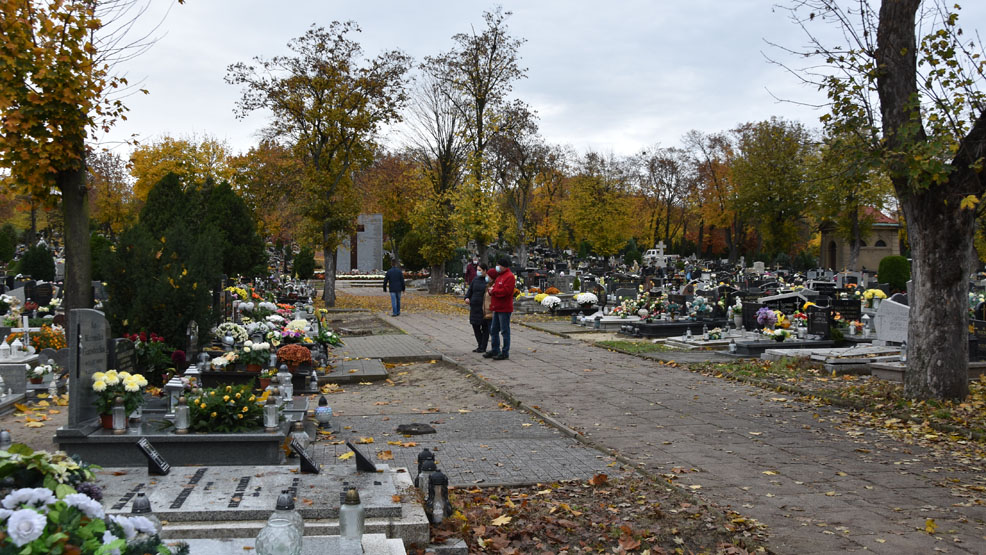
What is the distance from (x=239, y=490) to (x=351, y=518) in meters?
1.16

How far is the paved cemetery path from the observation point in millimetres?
5363

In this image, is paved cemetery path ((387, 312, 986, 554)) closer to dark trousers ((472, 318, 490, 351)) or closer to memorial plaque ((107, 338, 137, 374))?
dark trousers ((472, 318, 490, 351))

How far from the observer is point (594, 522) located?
5430 millimetres

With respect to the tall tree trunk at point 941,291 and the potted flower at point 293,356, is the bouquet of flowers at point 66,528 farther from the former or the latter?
the tall tree trunk at point 941,291

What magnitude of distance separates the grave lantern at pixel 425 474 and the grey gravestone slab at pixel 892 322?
11706 mm

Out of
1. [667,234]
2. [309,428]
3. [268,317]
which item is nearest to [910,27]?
[309,428]

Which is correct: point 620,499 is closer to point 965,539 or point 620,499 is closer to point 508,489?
point 508,489

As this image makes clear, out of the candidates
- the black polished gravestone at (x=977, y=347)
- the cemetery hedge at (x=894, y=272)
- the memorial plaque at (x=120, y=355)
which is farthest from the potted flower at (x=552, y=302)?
the memorial plaque at (x=120, y=355)

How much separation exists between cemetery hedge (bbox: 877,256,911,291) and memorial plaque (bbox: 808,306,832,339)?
52.1ft

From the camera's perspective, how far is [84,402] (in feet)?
19.9

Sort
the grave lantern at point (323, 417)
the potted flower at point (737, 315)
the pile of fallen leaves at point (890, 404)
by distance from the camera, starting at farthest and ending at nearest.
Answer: the potted flower at point (737, 315), the grave lantern at point (323, 417), the pile of fallen leaves at point (890, 404)

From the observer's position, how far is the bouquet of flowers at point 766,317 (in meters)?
17.2

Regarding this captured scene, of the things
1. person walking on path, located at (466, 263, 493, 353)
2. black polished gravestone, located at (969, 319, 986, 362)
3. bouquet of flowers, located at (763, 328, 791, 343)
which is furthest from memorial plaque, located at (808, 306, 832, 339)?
person walking on path, located at (466, 263, 493, 353)

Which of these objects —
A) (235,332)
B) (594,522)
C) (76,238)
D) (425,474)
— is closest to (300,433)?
(425,474)
